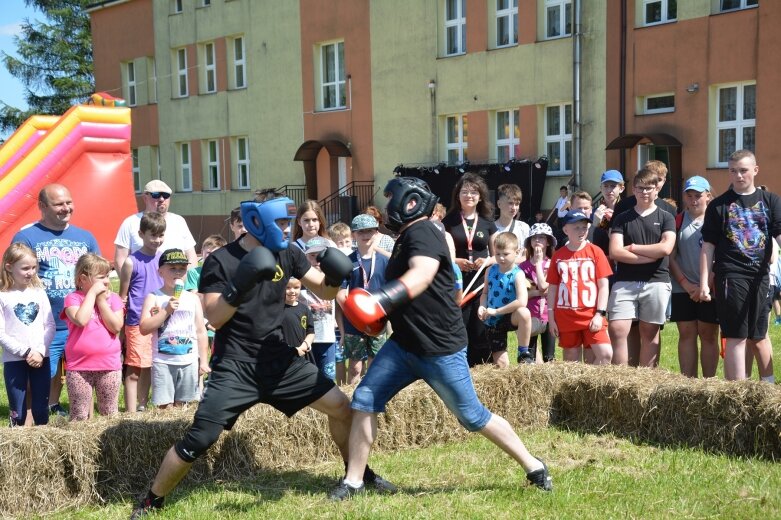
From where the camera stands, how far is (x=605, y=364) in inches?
304

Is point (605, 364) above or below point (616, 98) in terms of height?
below

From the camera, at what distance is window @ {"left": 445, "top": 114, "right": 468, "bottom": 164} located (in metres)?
24.7

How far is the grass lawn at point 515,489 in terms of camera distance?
5.11 metres

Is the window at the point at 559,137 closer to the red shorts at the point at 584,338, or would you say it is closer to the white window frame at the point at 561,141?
the white window frame at the point at 561,141

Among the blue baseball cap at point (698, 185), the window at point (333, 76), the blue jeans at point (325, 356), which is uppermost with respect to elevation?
the window at point (333, 76)

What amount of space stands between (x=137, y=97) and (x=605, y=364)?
31741mm

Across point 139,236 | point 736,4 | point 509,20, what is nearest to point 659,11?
point 736,4

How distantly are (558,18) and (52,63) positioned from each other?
3569 cm

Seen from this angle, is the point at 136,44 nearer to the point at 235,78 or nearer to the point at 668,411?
the point at 235,78

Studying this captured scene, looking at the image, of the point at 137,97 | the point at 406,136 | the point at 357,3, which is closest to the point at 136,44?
the point at 137,97

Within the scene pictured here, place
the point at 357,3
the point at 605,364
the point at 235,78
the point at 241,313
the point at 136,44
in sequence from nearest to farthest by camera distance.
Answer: the point at 241,313 → the point at 605,364 → the point at 357,3 → the point at 235,78 → the point at 136,44

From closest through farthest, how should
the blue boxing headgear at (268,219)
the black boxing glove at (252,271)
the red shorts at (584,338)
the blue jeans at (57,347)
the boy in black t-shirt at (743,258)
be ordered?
the black boxing glove at (252,271), the blue boxing headgear at (268,219), the boy in black t-shirt at (743,258), the blue jeans at (57,347), the red shorts at (584,338)

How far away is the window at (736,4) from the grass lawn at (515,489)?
49.1 feet

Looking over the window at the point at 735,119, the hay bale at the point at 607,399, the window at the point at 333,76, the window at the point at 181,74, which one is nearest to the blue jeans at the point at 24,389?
the hay bale at the point at 607,399
